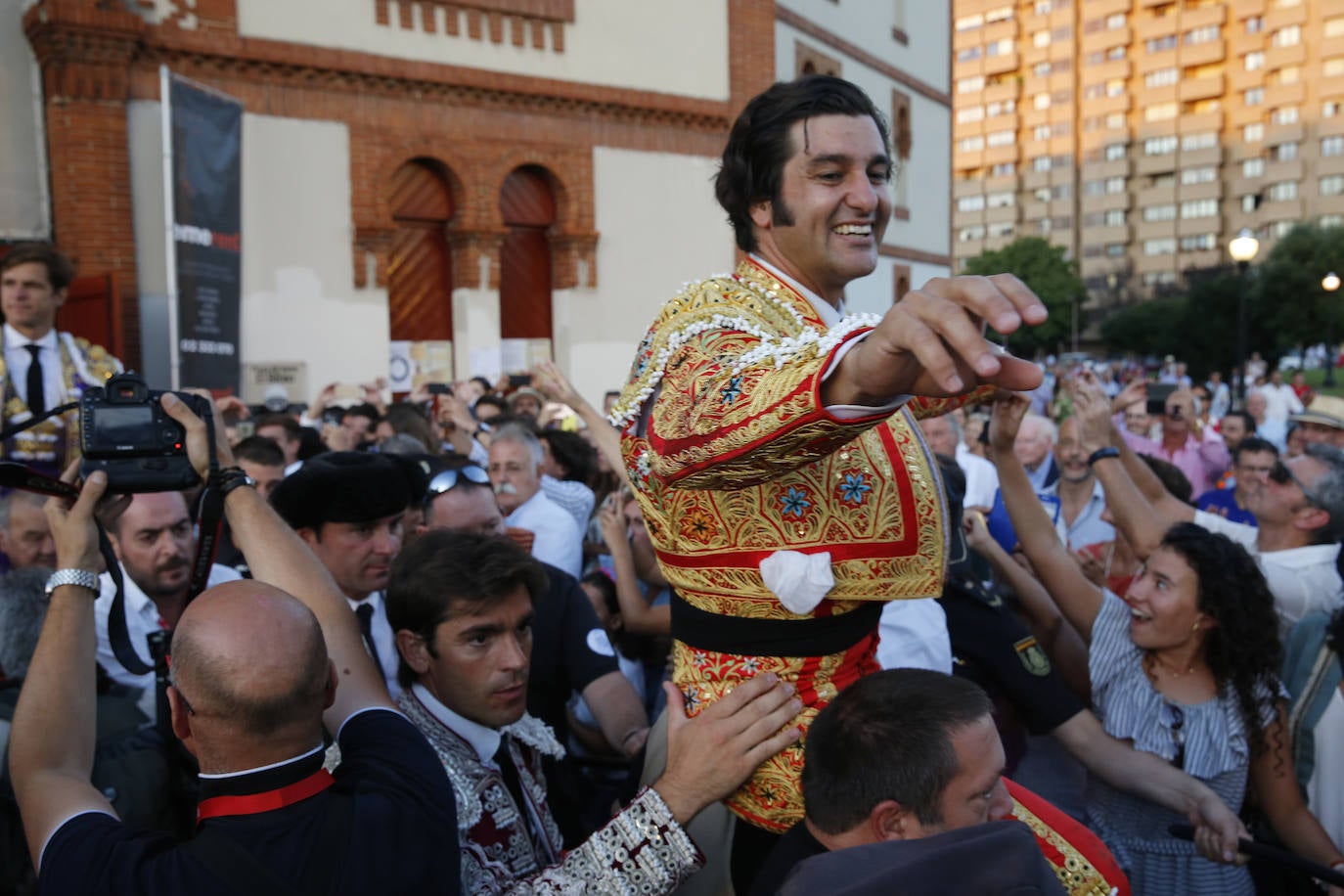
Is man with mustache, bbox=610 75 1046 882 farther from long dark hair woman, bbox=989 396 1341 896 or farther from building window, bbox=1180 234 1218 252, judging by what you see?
building window, bbox=1180 234 1218 252

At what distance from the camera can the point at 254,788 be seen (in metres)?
1.58

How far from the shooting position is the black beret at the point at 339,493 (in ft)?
10.5

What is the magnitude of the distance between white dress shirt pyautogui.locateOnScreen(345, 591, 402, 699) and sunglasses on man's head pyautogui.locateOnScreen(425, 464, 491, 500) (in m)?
0.62

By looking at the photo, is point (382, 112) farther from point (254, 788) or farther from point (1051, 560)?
point (254, 788)

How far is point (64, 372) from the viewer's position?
5.07 m

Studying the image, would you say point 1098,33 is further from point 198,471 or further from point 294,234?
point 198,471

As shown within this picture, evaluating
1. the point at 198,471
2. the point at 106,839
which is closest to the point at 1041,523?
the point at 198,471

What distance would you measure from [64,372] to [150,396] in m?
3.44

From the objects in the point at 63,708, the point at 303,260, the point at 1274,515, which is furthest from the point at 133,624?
the point at 303,260

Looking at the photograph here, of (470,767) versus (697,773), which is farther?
(470,767)

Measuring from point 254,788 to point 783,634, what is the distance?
842 millimetres

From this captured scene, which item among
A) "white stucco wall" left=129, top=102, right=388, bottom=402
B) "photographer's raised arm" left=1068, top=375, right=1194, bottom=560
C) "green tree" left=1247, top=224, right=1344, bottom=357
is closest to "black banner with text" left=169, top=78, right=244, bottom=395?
"white stucco wall" left=129, top=102, right=388, bottom=402

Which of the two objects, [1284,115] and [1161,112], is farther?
[1161,112]

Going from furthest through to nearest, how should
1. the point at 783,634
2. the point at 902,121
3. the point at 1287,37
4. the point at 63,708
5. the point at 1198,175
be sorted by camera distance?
the point at 1198,175, the point at 1287,37, the point at 902,121, the point at 63,708, the point at 783,634
